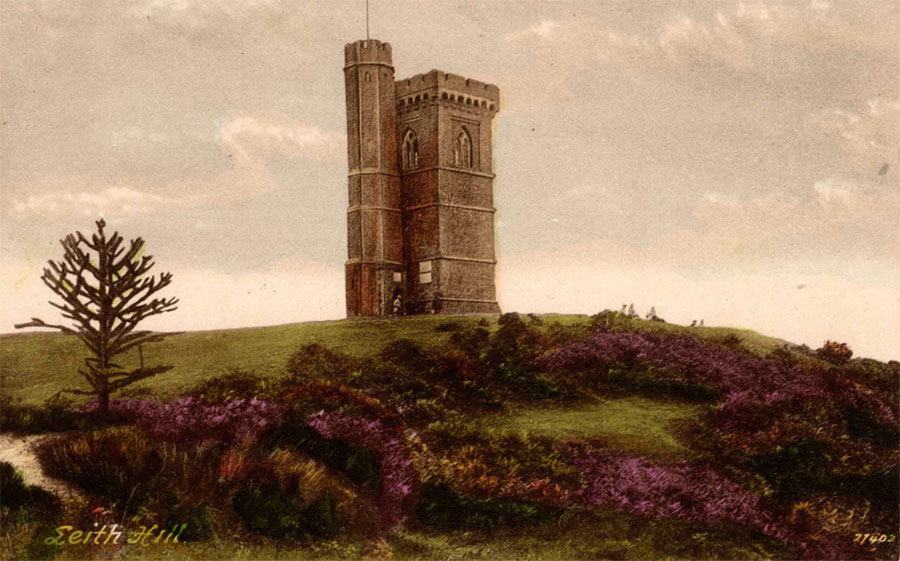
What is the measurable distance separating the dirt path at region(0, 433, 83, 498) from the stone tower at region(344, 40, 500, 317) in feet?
55.2

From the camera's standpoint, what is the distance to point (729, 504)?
24.7m

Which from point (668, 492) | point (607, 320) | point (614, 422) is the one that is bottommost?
point (668, 492)

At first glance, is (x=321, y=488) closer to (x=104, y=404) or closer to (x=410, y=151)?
(x=104, y=404)

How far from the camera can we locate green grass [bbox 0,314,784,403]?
26.2 meters

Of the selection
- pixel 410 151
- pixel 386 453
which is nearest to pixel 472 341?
pixel 386 453

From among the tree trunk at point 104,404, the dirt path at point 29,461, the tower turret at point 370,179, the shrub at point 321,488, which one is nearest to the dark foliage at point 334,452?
the shrub at point 321,488

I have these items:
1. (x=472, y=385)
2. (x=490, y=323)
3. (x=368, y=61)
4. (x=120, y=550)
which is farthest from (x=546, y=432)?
(x=368, y=61)

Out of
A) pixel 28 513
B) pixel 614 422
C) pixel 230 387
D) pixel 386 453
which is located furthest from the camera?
pixel 614 422

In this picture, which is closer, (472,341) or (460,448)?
(460,448)

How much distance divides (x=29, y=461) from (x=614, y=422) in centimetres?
1484

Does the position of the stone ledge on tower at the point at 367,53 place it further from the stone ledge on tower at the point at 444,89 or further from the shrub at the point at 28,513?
the shrub at the point at 28,513

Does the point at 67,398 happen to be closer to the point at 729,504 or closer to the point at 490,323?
the point at 490,323

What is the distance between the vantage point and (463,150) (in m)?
41.4

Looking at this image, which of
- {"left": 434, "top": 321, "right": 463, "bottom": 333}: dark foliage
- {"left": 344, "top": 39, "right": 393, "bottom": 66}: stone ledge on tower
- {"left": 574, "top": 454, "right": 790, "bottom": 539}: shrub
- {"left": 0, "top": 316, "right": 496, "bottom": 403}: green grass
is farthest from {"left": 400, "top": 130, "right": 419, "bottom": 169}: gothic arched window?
{"left": 574, "top": 454, "right": 790, "bottom": 539}: shrub
